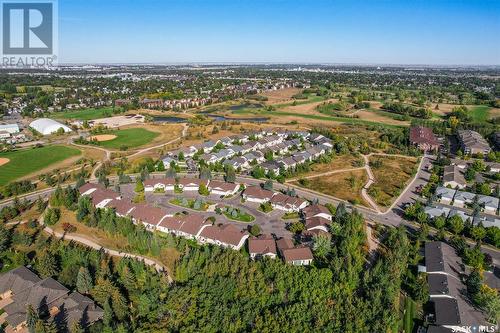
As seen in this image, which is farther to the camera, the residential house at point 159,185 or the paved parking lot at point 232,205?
the residential house at point 159,185

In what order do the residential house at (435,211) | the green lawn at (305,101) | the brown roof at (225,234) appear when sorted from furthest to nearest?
the green lawn at (305,101) → the residential house at (435,211) → the brown roof at (225,234)

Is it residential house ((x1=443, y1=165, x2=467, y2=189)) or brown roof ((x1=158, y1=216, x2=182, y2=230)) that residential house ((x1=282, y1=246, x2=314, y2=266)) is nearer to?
brown roof ((x1=158, y1=216, x2=182, y2=230))

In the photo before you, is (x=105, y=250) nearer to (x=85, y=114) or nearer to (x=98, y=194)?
(x=98, y=194)

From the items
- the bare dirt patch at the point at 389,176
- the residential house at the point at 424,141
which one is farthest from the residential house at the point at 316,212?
the residential house at the point at 424,141

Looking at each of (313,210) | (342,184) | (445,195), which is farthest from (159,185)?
(445,195)

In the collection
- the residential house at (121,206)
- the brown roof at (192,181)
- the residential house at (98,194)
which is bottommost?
the residential house at (121,206)

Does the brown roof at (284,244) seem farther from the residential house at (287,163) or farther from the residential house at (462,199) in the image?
the residential house at (462,199)

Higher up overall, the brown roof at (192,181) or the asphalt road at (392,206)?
the brown roof at (192,181)

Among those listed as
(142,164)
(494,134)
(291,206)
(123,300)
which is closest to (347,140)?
(494,134)
